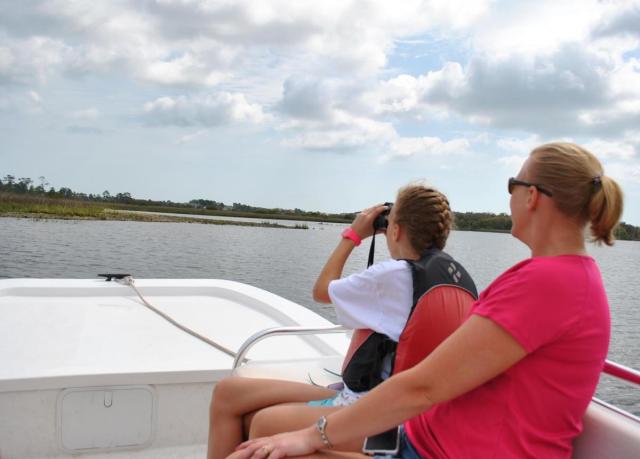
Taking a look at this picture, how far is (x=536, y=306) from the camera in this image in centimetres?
102

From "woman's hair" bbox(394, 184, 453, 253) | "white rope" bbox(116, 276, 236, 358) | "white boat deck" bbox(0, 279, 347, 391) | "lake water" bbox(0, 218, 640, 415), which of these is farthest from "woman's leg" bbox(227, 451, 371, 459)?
"lake water" bbox(0, 218, 640, 415)

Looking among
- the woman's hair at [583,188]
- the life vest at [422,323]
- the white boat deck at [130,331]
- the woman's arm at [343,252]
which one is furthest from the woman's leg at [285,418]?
the white boat deck at [130,331]

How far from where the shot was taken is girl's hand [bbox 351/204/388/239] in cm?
193

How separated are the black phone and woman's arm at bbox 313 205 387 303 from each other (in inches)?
25.9

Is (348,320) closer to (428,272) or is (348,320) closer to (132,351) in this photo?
(428,272)

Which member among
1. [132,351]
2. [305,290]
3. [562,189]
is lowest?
[305,290]

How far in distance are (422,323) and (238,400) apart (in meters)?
0.62

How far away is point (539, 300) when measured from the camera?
102 cm

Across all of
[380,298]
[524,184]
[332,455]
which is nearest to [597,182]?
[524,184]

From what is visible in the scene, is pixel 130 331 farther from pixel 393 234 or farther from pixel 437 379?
pixel 437 379

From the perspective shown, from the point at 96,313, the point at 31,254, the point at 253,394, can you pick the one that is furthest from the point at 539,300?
the point at 31,254

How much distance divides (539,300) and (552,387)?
182 millimetres

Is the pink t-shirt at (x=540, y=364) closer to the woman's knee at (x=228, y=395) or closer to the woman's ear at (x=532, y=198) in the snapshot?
the woman's ear at (x=532, y=198)

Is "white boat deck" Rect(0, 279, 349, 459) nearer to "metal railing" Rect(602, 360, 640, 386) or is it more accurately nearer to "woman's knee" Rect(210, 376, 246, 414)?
"woman's knee" Rect(210, 376, 246, 414)
